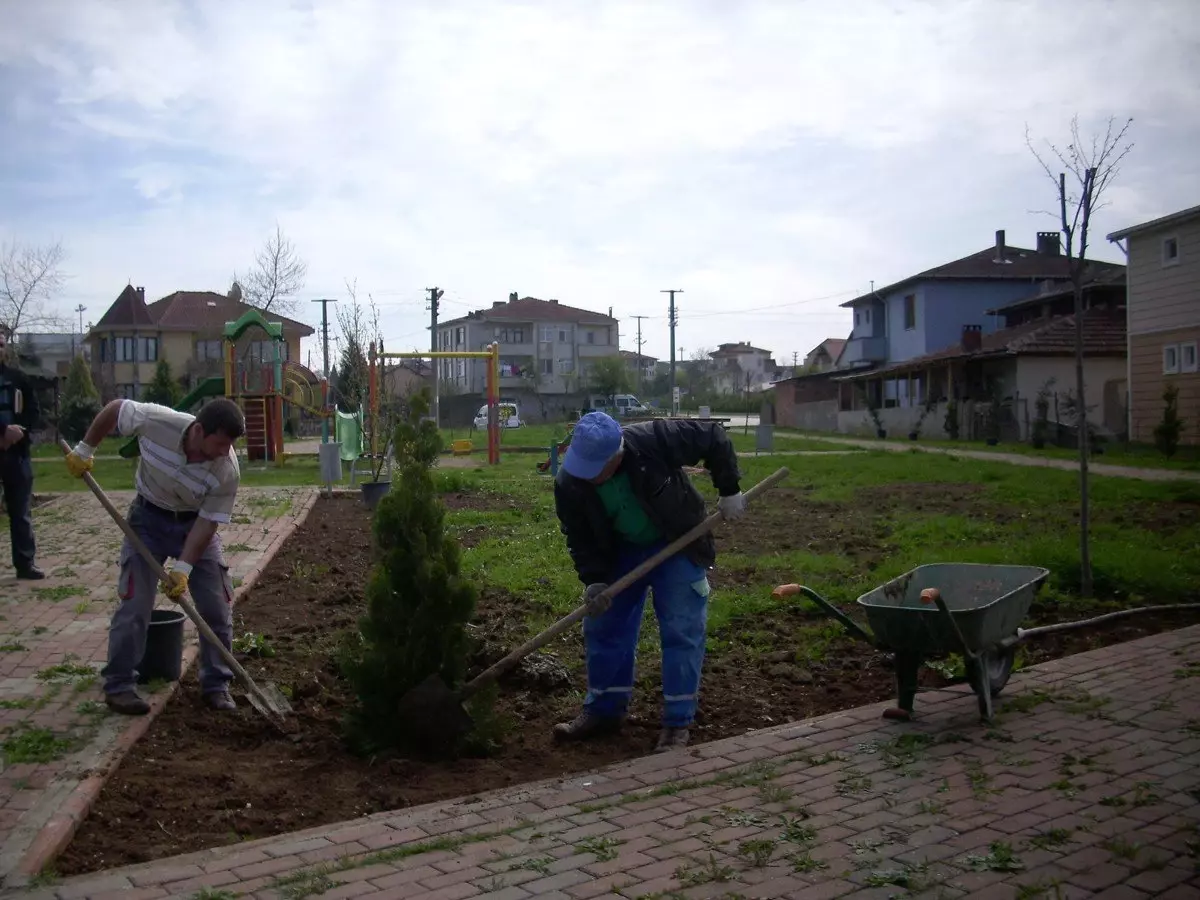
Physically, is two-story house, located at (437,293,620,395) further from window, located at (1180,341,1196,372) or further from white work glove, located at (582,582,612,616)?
white work glove, located at (582,582,612,616)

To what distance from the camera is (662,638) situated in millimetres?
5230

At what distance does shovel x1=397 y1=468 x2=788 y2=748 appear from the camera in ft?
16.2

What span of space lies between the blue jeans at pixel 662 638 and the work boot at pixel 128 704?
2152 mm

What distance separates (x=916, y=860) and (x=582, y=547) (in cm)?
220

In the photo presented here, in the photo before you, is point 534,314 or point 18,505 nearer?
point 18,505

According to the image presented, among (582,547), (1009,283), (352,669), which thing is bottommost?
(352,669)

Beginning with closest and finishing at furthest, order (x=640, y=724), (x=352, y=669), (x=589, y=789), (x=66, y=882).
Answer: (x=66, y=882) < (x=589, y=789) < (x=352, y=669) < (x=640, y=724)

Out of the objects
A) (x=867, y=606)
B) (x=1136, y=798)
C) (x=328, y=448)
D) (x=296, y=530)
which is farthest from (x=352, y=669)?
(x=328, y=448)

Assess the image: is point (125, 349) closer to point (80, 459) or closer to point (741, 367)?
point (80, 459)

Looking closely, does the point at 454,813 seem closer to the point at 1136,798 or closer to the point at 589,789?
the point at 589,789

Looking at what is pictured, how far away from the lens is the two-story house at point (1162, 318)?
2483 cm

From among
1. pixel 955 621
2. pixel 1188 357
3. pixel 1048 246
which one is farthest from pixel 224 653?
pixel 1048 246

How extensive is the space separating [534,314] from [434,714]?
87754 millimetres

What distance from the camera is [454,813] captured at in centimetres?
420
